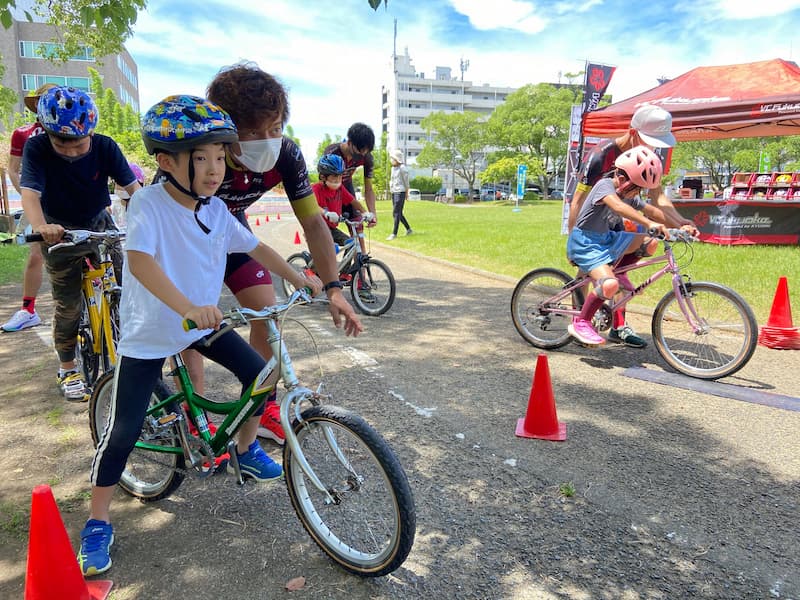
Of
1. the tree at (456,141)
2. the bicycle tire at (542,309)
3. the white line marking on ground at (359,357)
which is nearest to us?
the white line marking on ground at (359,357)

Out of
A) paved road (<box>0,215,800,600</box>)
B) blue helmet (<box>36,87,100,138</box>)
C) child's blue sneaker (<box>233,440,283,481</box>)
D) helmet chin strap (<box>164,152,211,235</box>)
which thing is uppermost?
blue helmet (<box>36,87,100,138</box>)

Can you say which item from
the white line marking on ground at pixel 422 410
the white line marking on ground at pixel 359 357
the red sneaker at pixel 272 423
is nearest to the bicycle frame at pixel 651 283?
the white line marking on ground at pixel 359 357

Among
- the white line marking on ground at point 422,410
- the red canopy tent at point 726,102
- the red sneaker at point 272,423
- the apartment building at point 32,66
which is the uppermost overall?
the apartment building at point 32,66

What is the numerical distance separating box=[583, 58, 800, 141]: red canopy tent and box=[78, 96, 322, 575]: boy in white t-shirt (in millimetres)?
10462

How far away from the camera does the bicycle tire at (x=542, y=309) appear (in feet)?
18.1

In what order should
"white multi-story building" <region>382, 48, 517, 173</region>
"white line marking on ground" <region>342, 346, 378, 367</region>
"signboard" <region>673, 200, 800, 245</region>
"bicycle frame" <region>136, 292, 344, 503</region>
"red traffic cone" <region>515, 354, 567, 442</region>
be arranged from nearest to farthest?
"bicycle frame" <region>136, 292, 344, 503</region>
"red traffic cone" <region>515, 354, 567, 442</region>
"white line marking on ground" <region>342, 346, 378, 367</region>
"signboard" <region>673, 200, 800, 245</region>
"white multi-story building" <region>382, 48, 517, 173</region>

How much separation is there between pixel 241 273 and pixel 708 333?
3.85m

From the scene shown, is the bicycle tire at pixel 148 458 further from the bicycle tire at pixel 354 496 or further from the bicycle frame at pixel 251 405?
the bicycle tire at pixel 354 496

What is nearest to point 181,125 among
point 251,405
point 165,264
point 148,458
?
point 165,264

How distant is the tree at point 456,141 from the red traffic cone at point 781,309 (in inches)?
2304

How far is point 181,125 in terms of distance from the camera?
210 centimetres

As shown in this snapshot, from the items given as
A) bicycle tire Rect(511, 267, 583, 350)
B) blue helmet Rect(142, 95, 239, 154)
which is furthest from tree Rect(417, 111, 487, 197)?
blue helmet Rect(142, 95, 239, 154)

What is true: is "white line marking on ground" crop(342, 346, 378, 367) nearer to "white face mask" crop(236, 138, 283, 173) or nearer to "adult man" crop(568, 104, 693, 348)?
"adult man" crop(568, 104, 693, 348)

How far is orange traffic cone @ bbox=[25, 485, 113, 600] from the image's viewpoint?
6.63 ft
